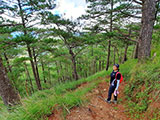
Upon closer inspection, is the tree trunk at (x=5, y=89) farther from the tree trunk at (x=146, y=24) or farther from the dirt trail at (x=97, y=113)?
the tree trunk at (x=146, y=24)

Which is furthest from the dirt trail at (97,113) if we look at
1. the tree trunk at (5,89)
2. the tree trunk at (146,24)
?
the tree trunk at (146,24)

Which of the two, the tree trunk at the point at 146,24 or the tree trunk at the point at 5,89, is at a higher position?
the tree trunk at the point at 146,24

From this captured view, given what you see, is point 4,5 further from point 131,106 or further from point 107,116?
point 131,106

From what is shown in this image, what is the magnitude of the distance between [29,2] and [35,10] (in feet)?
1.61

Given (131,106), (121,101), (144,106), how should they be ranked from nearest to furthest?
(144,106)
(131,106)
(121,101)

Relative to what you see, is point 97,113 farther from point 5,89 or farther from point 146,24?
point 146,24

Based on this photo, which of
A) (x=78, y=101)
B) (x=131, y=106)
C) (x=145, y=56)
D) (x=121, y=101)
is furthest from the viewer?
(x=145, y=56)

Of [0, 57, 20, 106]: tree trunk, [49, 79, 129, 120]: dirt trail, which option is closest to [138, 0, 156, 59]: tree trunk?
[49, 79, 129, 120]: dirt trail

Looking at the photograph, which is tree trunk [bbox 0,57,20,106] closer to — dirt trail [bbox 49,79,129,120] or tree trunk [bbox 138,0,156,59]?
dirt trail [bbox 49,79,129,120]

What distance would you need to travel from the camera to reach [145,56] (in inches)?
166

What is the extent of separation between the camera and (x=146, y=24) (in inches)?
157

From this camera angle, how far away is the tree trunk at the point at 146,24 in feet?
12.5

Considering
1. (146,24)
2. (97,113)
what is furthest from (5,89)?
(146,24)

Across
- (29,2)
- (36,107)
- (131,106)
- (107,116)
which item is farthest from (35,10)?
(131,106)
